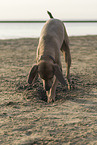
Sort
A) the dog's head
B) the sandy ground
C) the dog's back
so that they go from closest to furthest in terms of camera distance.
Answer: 1. the sandy ground
2. the dog's head
3. the dog's back

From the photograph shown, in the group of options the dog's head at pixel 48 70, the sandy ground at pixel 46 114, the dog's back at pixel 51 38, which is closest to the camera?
the sandy ground at pixel 46 114

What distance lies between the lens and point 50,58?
4.33 meters

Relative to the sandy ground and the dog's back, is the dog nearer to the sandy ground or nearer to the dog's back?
the dog's back

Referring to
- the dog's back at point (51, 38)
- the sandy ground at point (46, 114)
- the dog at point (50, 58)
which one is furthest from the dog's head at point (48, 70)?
the sandy ground at point (46, 114)

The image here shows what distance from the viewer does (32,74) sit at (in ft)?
14.0

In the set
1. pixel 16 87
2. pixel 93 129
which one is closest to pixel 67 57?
pixel 16 87

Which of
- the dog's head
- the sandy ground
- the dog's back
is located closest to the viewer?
the sandy ground

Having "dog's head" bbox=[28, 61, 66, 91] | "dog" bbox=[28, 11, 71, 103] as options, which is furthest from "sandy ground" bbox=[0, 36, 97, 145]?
"dog's head" bbox=[28, 61, 66, 91]

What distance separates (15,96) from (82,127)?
7.13ft

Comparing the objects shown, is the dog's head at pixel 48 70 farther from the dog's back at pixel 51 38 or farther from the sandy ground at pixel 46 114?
the sandy ground at pixel 46 114

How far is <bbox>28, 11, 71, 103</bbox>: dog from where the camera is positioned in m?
4.12

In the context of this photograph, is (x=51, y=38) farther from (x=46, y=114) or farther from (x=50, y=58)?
(x=46, y=114)

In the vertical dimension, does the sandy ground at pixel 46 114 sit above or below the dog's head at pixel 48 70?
below

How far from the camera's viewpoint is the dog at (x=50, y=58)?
4125mm
